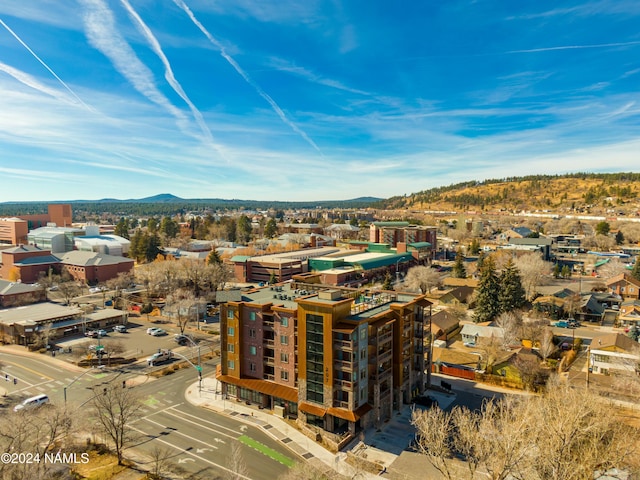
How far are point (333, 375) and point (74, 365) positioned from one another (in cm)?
3918

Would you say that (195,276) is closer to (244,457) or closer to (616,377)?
(244,457)

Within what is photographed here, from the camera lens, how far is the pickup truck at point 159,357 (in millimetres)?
56281

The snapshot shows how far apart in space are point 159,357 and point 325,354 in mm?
30442

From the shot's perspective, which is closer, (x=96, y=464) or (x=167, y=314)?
(x=96, y=464)

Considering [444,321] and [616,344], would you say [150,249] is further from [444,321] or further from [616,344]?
[616,344]

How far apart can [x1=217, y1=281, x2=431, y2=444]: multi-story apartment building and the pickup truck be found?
15.2 m

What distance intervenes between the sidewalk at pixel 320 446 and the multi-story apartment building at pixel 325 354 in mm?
1082

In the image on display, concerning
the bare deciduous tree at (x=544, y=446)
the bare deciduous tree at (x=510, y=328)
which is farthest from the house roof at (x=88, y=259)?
the bare deciduous tree at (x=544, y=446)

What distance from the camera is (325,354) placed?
38.3 metres

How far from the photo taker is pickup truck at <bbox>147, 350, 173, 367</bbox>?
56281 mm

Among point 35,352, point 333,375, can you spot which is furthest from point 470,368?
point 35,352

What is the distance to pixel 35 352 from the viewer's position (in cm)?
6072

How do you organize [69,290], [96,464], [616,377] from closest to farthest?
[96,464]
[616,377]
[69,290]

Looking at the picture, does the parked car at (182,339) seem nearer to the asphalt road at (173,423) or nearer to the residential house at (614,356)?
the asphalt road at (173,423)
